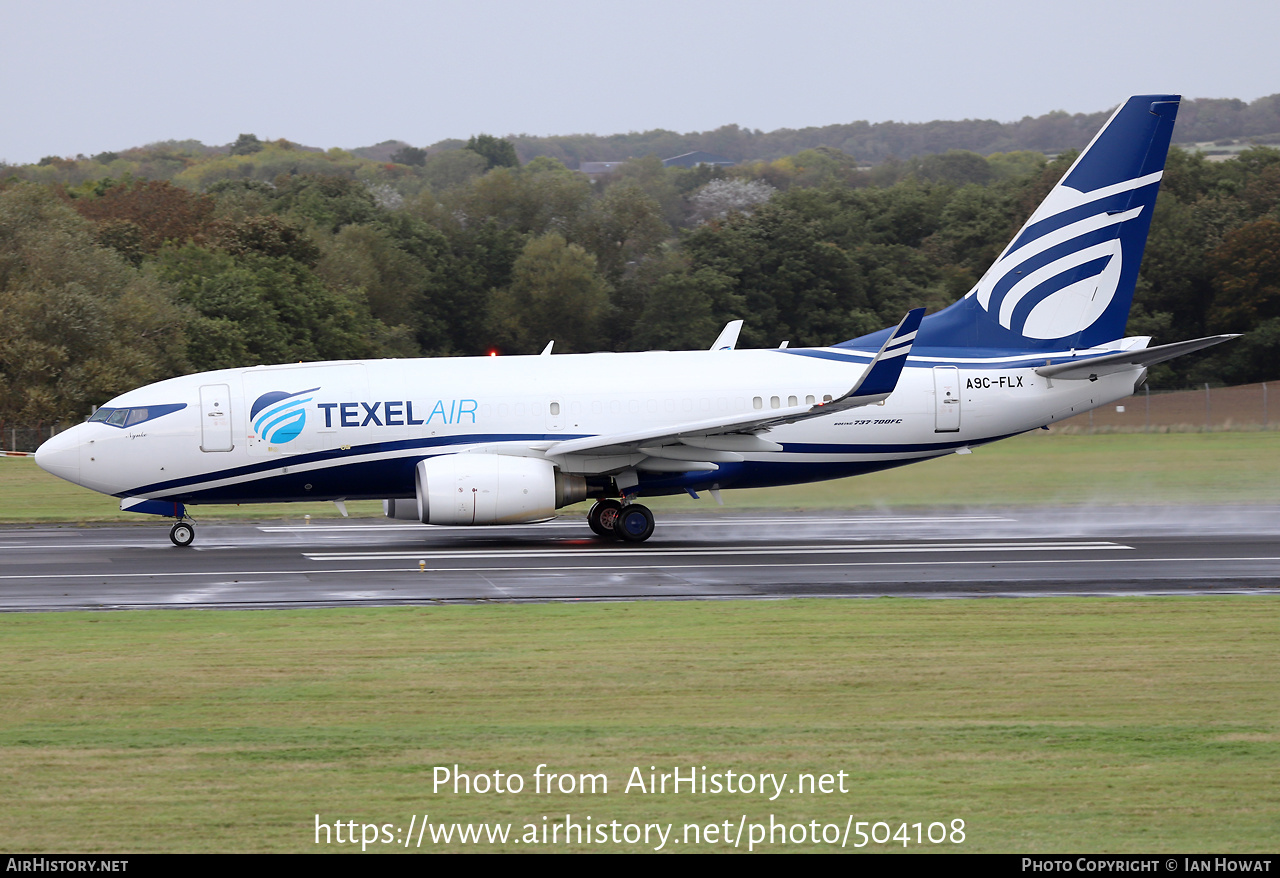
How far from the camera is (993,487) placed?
31.5 metres

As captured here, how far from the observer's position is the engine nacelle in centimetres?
2323

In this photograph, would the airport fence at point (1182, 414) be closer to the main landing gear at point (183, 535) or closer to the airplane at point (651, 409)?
the airplane at point (651, 409)

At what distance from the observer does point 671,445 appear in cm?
2458

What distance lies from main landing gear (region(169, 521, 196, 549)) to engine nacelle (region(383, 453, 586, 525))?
4.66 m

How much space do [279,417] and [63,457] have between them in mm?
3887

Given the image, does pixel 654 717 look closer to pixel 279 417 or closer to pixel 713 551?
pixel 713 551

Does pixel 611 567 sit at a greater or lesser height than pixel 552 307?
lesser

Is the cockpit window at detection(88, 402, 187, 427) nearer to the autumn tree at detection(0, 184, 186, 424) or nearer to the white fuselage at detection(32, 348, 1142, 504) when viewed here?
the white fuselage at detection(32, 348, 1142, 504)

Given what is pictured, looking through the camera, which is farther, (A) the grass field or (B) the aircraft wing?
(B) the aircraft wing

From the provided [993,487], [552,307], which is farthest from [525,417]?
[552,307]

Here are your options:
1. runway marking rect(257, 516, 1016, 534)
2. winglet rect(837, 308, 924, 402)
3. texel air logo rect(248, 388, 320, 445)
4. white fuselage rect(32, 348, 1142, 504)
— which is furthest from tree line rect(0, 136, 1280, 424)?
winglet rect(837, 308, 924, 402)
